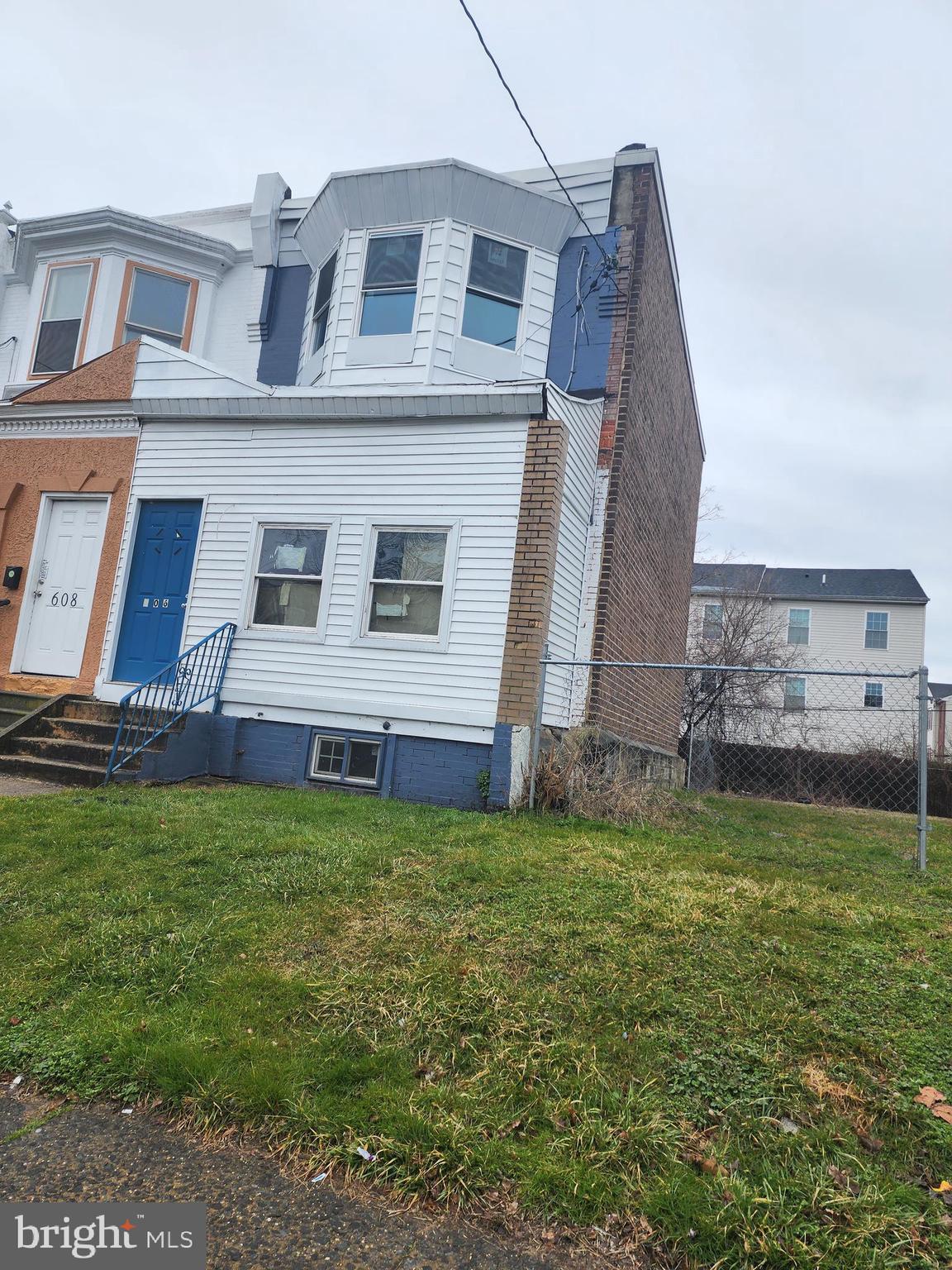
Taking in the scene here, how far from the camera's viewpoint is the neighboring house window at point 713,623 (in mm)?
26312

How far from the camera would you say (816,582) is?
33.2 m

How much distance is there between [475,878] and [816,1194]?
9.19 ft

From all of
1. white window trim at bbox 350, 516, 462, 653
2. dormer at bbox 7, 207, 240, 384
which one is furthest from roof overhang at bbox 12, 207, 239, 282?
white window trim at bbox 350, 516, 462, 653

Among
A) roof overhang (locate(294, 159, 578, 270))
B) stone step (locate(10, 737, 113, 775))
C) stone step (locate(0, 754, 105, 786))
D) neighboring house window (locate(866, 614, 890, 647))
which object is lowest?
stone step (locate(0, 754, 105, 786))

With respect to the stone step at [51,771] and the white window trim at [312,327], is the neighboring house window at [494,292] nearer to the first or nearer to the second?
the white window trim at [312,327]

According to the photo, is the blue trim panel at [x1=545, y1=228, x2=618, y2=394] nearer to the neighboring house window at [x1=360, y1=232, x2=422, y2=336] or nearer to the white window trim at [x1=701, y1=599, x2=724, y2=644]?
the neighboring house window at [x1=360, y1=232, x2=422, y2=336]

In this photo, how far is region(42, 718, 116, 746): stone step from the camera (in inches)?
331

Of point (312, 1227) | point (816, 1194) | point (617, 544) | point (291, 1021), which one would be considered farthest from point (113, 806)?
point (617, 544)

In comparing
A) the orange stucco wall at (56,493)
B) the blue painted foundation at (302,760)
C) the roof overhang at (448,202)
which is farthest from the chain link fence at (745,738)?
the roof overhang at (448,202)

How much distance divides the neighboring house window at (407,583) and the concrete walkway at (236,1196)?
6.07 meters

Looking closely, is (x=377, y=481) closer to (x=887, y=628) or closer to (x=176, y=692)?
(x=176, y=692)

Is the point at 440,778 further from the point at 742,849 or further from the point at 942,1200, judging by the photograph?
the point at 942,1200

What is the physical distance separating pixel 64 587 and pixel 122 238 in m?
6.17

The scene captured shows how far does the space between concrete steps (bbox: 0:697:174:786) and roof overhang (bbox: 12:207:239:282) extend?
7.52 meters
